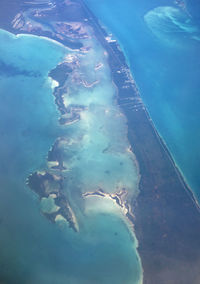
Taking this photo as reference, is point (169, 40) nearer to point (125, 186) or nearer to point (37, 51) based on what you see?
point (37, 51)

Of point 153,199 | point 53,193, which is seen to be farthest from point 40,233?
point 153,199

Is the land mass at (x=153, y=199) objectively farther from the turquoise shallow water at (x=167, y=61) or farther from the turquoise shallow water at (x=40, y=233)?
the turquoise shallow water at (x=167, y=61)

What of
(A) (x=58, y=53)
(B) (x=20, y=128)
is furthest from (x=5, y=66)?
(B) (x=20, y=128)

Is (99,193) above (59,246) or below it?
above

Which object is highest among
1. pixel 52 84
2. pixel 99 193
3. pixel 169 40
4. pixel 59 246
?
pixel 169 40

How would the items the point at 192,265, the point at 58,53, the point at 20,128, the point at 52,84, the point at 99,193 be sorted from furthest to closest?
the point at 58,53 < the point at 52,84 < the point at 20,128 < the point at 99,193 < the point at 192,265

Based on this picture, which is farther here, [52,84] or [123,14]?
[123,14]
